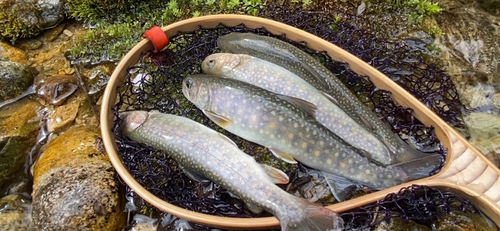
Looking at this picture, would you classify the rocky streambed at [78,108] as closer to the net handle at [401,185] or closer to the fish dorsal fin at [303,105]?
the net handle at [401,185]

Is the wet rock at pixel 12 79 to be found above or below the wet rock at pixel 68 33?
below

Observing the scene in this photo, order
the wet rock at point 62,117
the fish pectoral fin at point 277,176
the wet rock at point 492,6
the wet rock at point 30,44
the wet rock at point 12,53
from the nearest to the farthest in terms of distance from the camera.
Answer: the fish pectoral fin at point 277,176
the wet rock at point 62,117
the wet rock at point 492,6
the wet rock at point 12,53
the wet rock at point 30,44

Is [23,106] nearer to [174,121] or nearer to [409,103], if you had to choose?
[174,121]

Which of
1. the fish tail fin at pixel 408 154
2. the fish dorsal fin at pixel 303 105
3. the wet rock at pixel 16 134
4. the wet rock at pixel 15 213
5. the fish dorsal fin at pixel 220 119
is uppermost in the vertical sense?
the fish dorsal fin at pixel 303 105

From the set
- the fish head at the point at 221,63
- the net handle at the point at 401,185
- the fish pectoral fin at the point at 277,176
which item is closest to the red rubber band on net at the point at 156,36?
the net handle at the point at 401,185

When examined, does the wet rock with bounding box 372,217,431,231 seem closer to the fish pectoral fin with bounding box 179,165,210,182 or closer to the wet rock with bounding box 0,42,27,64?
the fish pectoral fin with bounding box 179,165,210,182

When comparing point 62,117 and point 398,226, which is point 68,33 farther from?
point 398,226

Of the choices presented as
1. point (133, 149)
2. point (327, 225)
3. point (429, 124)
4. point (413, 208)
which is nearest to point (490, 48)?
point (429, 124)
